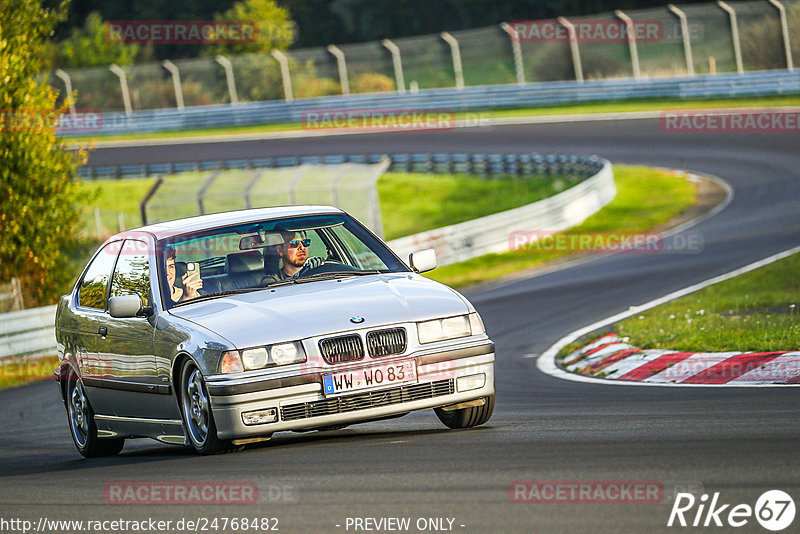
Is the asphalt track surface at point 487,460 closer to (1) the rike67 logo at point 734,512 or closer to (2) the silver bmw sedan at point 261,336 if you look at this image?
(1) the rike67 logo at point 734,512

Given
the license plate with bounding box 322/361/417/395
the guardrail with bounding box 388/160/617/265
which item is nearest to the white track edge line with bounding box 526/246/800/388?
the license plate with bounding box 322/361/417/395

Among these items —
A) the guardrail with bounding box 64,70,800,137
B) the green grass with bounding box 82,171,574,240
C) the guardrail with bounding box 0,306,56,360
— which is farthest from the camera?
the guardrail with bounding box 64,70,800,137

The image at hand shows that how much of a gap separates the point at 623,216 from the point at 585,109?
1812cm

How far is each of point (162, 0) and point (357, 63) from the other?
33.7 meters

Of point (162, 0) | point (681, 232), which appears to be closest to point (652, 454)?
point (681, 232)

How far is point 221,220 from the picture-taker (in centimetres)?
841

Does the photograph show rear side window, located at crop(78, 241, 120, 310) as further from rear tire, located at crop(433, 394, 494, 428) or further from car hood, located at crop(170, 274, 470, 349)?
rear tire, located at crop(433, 394, 494, 428)

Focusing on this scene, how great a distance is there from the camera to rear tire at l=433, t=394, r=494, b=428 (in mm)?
7812

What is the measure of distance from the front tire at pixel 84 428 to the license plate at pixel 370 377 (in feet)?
8.32

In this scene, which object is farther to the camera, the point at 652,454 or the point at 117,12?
the point at 117,12

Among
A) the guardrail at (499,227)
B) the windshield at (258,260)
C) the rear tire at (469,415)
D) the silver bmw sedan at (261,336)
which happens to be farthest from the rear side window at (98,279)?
the guardrail at (499,227)

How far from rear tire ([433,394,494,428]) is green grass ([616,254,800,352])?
11.2ft

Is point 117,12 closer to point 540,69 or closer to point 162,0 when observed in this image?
point 162,0

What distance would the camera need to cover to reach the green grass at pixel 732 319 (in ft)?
35.6
